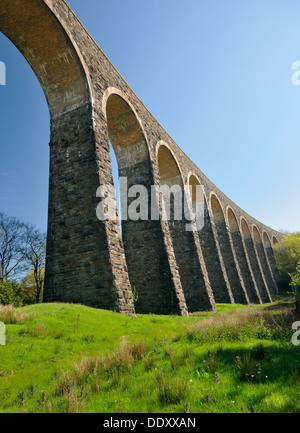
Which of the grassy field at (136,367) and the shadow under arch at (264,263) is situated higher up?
the shadow under arch at (264,263)

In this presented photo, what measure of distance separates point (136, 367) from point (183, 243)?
1190 cm

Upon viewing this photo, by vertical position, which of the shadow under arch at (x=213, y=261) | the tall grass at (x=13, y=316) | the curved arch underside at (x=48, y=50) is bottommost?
the tall grass at (x=13, y=316)

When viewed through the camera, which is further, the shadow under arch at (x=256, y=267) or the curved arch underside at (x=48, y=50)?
the shadow under arch at (x=256, y=267)

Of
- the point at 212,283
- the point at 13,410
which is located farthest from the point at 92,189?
the point at 212,283

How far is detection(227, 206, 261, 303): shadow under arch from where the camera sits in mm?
24672

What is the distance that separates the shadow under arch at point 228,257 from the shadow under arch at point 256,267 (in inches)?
336

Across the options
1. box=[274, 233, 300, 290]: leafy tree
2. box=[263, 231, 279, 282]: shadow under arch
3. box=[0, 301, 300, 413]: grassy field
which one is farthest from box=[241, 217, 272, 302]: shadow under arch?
box=[0, 301, 300, 413]: grassy field

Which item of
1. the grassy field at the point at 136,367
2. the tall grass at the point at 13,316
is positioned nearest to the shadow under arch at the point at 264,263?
the grassy field at the point at 136,367

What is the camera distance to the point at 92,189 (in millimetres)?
8414

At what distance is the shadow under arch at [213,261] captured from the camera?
60.1ft

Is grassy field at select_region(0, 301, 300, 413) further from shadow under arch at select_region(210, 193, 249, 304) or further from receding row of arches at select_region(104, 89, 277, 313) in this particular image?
shadow under arch at select_region(210, 193, 249, 304)

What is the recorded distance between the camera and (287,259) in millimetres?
37688

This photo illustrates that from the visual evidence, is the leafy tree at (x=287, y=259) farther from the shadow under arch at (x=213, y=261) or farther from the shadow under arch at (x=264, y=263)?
the shadow under arch at (x=213, y=261)

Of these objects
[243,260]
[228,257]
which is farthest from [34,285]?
[243,260]
